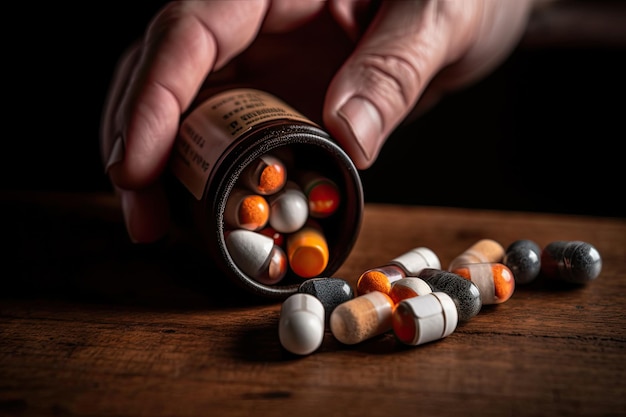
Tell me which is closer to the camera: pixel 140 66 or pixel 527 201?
pixel 140 66

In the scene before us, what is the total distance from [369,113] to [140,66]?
0.41 meters

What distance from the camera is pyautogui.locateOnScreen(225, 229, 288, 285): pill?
1.02 m

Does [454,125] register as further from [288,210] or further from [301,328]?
[301,328]

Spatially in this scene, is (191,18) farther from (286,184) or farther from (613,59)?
(613,59)

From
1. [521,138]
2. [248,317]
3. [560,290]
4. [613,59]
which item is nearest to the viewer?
[248,317]

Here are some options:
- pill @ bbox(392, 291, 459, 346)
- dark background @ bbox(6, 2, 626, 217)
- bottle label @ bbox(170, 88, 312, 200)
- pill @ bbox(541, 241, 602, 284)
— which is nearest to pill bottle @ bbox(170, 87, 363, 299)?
bottle label @ bbox(170, 88, 312, 200)

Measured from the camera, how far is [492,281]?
1.02m

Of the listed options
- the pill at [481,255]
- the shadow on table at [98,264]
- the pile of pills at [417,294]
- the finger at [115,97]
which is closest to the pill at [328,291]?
the pile of pills at [417,294]

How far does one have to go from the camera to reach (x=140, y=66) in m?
1.19

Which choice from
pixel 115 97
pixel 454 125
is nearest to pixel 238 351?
pixel 115 97

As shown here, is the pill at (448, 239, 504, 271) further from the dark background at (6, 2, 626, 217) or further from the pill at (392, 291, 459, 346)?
the dark background at (6, 2, 626, 217)

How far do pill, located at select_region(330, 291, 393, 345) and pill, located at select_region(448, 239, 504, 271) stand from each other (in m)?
0.23

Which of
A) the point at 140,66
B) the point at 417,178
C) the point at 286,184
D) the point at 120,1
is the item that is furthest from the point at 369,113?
the point at 417,178

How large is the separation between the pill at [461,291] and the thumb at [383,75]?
24 centimetres
